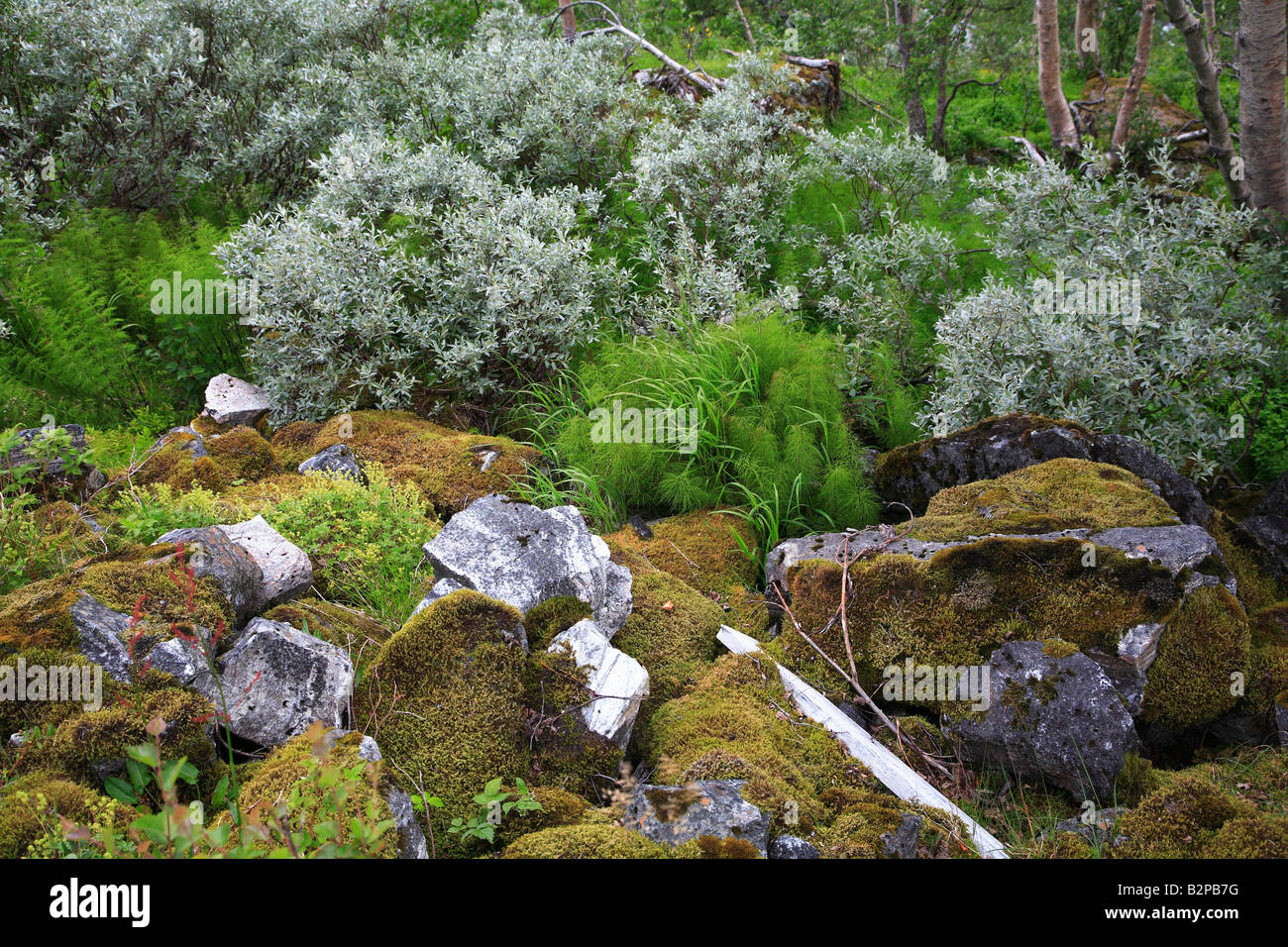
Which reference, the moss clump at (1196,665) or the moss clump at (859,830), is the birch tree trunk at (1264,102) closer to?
the moss clump at (1196,665)

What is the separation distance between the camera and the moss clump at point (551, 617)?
3523 mm

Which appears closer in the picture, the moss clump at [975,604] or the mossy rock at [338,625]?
the mossy rock at [338,625]

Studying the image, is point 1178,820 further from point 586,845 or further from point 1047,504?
→ point 586,845

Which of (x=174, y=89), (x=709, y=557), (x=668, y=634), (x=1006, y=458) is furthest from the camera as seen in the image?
(x=174, y=89)

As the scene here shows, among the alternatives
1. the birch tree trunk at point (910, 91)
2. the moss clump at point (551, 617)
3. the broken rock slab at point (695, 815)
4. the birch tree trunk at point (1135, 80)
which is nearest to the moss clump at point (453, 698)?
the moss clump at point (551, 617)

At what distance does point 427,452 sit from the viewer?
5891 millimetres

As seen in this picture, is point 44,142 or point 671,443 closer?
point 671,443

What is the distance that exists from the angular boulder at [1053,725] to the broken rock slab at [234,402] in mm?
5777

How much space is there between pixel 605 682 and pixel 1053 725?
189 cm

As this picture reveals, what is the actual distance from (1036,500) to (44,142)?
1007 cm

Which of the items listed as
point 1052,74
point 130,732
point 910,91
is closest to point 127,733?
point 130,732
